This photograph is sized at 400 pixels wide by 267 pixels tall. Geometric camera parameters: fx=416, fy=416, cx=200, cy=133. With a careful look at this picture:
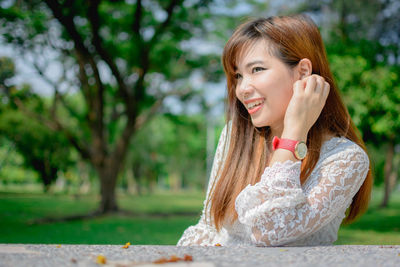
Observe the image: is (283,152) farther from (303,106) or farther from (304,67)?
(304,67)

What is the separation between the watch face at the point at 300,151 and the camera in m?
1.53

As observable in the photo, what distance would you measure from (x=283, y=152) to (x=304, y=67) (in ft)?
1.29

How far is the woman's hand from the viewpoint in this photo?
1.54 metres

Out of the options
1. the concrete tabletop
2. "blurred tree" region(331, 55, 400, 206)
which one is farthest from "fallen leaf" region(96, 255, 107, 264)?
"blurred tree" region(331, 55, 400, 206)

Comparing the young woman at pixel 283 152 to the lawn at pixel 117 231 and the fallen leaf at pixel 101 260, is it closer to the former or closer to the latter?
the fallen leaf at pixel 101 260

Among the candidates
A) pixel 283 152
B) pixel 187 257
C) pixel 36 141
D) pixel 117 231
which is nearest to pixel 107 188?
pixel 117 231

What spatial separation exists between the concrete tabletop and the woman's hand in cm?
50

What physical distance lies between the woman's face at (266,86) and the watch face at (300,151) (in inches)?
7.4

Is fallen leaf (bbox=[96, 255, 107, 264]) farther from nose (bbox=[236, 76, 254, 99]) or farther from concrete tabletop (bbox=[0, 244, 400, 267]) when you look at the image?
nose (bbox=[236, 76, 254, 99])

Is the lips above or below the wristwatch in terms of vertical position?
above

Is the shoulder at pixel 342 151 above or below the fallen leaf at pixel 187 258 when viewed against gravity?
above

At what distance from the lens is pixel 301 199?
1.44m

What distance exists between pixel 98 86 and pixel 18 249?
37.6ft

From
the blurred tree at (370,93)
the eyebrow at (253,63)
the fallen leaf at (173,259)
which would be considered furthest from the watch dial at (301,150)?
the blurred tree at (370,93)
